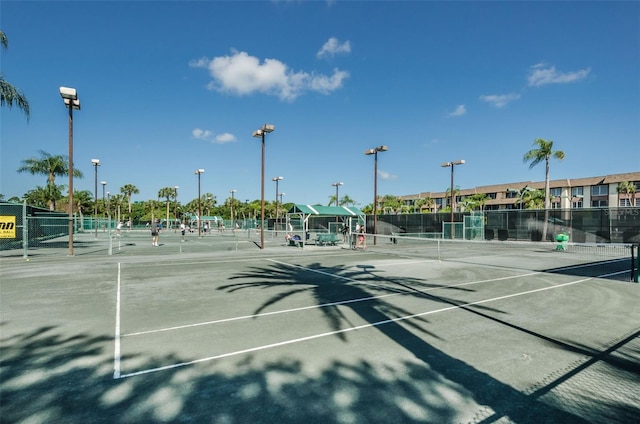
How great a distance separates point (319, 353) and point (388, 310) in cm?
285

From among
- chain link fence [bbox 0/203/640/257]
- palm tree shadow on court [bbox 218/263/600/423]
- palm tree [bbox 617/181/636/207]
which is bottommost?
palm tree shadow on court [bbox 218/263/600/423]

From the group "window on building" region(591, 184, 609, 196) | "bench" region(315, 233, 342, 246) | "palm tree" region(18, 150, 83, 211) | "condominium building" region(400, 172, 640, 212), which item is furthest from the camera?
"window on building" region(591, 184, 609, 196)

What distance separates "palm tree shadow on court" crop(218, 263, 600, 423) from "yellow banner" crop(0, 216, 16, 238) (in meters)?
13.4

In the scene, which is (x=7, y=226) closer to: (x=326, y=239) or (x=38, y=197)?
(x=326, y=239)

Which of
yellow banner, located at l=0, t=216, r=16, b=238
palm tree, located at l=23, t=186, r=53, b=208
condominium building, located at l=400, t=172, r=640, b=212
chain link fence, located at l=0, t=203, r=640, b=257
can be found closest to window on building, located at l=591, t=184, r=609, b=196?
condominium building, located at l=400, t=172, r=640, b=212

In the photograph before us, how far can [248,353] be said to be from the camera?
5059 mm

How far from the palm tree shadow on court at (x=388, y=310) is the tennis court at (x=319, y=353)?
0.11 feet

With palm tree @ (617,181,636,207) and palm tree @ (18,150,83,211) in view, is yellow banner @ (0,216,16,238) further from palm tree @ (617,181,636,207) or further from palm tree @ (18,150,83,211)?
palm tree @ (617,181,636,207)

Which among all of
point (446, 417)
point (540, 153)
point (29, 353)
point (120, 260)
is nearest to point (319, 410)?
point (446, 417)

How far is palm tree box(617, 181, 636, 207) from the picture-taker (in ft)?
190

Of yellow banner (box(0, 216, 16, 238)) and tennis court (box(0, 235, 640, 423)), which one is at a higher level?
yellow banner (box(0, 216, 16, 238))

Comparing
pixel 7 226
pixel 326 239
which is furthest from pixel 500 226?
pixel 7 226

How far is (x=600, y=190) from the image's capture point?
66.5 m

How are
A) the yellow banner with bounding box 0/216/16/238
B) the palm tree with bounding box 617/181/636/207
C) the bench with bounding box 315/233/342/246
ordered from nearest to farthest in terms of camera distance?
1. the yellow banner with bounding box 0/216/16/238
2. the bench with bounding box 315/233/342/246
3. the palm tree with bounding box 617/181/636/207
